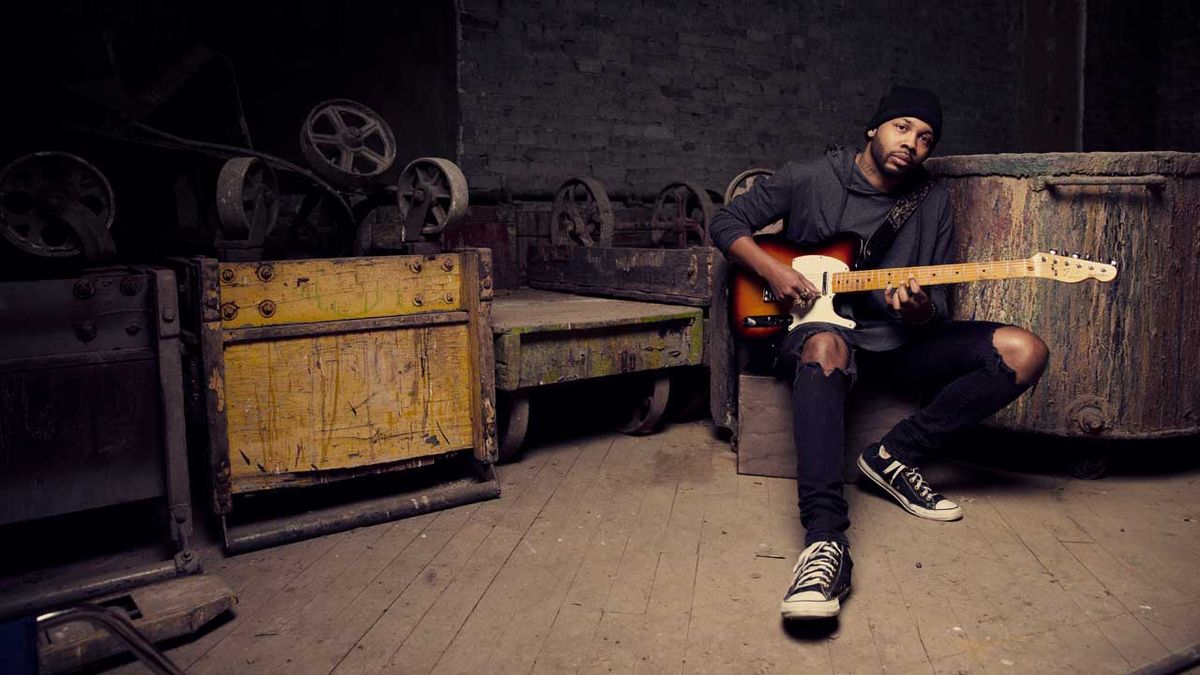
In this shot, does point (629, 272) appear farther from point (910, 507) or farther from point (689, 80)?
point (689, 80)

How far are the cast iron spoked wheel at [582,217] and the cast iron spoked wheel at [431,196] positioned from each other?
1600 mm

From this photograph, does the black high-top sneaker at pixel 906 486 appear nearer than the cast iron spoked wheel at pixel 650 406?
Yes

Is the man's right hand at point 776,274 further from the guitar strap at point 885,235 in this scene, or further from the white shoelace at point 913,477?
the white shoelace at point 913,477

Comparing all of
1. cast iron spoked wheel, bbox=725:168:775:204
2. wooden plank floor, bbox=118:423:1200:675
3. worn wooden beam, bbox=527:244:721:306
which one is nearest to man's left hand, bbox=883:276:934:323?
wooden plank floor, bbox=118:423:1200:675

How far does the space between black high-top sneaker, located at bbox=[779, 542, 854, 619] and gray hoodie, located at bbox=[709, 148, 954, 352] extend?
84 centimetres

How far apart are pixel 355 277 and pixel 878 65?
6.86 meters

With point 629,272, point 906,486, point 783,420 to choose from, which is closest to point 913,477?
point 906,486

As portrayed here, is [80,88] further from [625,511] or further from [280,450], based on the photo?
[625,511]

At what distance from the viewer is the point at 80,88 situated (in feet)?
11.6

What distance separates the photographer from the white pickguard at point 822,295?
9.82 feet

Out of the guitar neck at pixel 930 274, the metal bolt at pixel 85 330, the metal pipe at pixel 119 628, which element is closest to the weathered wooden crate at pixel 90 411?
the metal bolt at pixel 85 330

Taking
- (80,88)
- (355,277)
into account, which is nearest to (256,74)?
(80,88)

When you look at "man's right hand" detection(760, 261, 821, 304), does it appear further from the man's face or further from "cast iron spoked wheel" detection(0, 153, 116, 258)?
"cast iron spoked wheel" detection(0, 153, 116, 258)

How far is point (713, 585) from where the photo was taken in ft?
8.13
